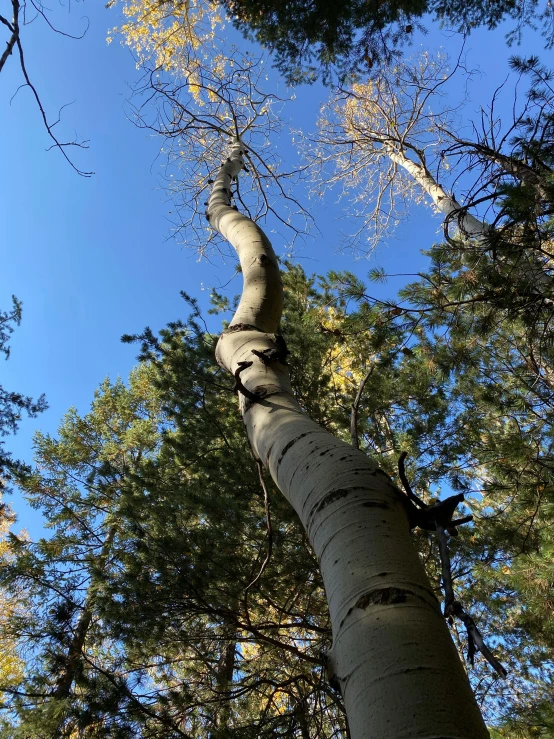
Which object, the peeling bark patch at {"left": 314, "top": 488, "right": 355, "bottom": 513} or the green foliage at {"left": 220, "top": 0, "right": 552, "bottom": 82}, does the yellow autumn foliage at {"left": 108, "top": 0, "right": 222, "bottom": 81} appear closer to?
the green foliage at {"left": 220, "top": 0, "right": 552, "bottom": 82}

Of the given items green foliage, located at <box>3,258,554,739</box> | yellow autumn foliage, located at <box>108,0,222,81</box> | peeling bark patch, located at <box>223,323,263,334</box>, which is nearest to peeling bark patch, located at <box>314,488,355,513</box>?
peeling bark patch, located at <box>223,323,263,334</box>

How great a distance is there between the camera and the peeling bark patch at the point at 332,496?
1.05 metres

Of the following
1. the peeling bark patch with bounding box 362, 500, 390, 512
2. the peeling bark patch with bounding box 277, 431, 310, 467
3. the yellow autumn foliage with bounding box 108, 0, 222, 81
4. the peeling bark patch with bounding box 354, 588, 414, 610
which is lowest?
the peeling bark patch with bounding box 354, 588, 414, 610

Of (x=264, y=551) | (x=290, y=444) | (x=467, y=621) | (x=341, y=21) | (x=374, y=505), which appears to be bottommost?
(x=467, y=621)

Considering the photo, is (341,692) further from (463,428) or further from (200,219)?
(200,219)

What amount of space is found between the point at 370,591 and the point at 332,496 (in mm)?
247

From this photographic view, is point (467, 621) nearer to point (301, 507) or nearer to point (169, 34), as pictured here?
point (301, 507)

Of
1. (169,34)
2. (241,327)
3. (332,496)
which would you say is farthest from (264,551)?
(169,34)

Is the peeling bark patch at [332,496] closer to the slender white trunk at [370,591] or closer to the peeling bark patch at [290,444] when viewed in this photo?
the slender white trunk at [370,591]

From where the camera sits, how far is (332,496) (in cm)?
106

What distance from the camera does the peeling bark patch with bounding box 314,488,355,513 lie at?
1.05 metres

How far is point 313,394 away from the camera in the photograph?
5070mm

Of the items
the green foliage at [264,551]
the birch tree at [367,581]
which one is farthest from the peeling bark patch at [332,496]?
the green foliage at [264,551]

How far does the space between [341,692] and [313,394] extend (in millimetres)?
4254
